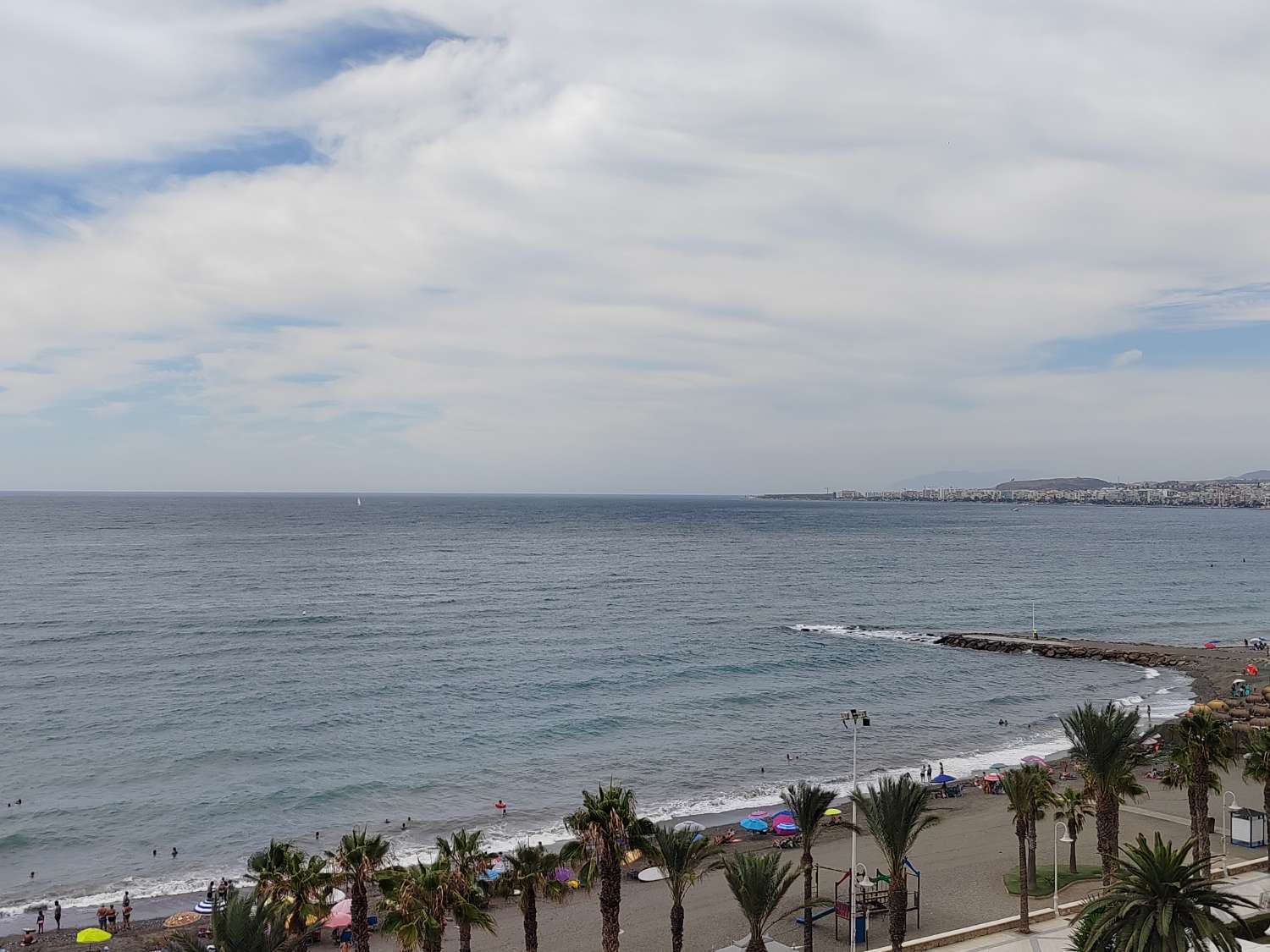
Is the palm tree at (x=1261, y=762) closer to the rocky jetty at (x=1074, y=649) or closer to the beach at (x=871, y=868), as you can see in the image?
the beach at (x=871, y=868)

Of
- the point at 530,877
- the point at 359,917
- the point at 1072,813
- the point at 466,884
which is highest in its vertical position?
the point at 466,884

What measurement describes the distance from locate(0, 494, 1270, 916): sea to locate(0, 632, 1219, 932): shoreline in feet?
1.13

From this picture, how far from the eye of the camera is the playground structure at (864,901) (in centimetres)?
3056

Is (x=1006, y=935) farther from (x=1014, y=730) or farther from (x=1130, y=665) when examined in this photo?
(x=1130, y=665)

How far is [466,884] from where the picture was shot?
2231 cm

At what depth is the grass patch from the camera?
33.6m

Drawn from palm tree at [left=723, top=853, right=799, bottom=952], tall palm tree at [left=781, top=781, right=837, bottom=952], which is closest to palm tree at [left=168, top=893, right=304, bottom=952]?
palm tree at [left=723, top=853, right=799, bottom=952]

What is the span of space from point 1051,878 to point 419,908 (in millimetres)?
25125

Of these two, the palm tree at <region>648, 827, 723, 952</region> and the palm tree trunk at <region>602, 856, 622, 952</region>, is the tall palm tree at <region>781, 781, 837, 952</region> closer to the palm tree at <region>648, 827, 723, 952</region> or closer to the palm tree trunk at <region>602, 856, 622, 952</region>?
the palm tree at <region>648, 827, 723, 952</region>

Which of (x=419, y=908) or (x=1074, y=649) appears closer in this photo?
(x=419, y=908)

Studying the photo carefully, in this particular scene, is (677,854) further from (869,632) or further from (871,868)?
(869,632)

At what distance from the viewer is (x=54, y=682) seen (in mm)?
66312

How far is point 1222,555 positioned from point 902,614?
352 feet

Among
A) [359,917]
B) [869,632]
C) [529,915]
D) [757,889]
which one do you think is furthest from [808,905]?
[869,632]
